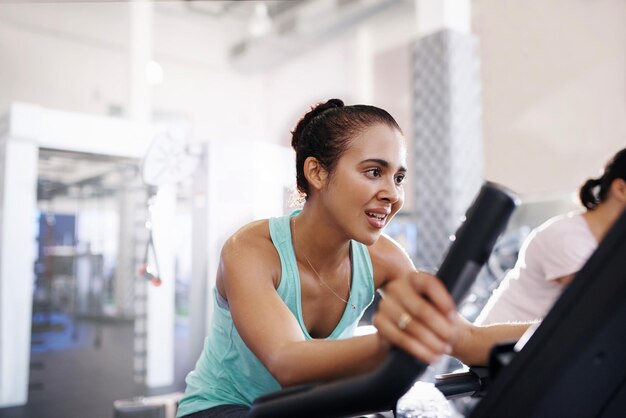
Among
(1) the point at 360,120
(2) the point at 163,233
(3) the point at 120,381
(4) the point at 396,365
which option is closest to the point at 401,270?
(1) the point at 360,120

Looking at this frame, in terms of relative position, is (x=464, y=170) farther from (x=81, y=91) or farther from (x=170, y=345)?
(x=81, y=91)

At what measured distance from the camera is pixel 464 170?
3617mm

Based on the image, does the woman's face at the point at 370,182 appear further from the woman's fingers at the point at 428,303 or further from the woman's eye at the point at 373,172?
the woman's fingers at the point at 428,303

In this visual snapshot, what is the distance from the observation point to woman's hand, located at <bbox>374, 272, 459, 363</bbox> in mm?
507

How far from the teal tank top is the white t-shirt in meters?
0.53

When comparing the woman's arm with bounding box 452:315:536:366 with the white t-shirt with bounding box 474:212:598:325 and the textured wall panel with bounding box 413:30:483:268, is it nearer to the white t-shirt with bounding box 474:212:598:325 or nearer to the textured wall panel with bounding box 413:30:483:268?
the white t-shirt with bounding box 474:212:598:325

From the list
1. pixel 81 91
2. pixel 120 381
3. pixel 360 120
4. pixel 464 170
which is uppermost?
pixel 81 91

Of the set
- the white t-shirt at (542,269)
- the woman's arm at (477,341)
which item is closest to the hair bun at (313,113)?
the woman's arm at (477,341)

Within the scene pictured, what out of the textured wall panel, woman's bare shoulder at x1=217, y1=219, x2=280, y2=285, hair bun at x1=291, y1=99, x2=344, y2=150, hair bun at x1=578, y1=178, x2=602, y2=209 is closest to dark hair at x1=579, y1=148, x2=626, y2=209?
hair bun at x1=578, y1=178, x2=602, y2=209

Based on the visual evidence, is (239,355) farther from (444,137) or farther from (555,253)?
(444,137)

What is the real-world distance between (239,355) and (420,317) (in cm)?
71

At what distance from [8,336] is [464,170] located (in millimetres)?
2696

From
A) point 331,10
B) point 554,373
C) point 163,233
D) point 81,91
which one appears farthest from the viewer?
point 331,10

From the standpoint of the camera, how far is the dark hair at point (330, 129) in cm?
115
